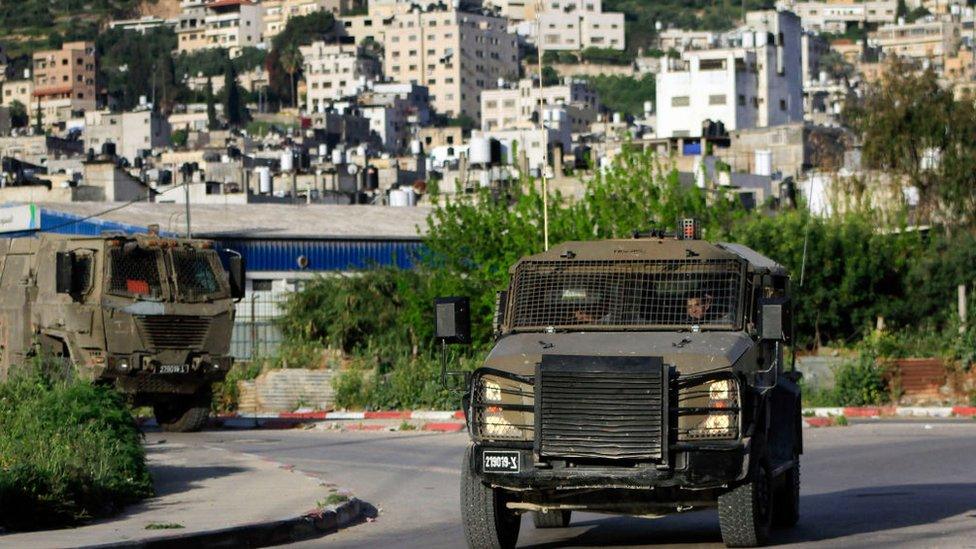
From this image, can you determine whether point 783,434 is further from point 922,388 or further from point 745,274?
point 922,388

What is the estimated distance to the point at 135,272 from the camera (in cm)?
2925

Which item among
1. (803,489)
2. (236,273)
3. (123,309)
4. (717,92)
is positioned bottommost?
(803,489)

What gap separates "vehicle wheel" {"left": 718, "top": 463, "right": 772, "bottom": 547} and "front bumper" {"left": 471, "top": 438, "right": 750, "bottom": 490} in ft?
1.01

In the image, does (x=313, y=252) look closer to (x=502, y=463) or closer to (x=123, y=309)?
(x=123, y=309)

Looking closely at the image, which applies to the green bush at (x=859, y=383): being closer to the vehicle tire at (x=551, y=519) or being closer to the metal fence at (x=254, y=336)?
the metal fence at (x=254, y=336)

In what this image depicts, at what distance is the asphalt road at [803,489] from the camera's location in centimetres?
1547

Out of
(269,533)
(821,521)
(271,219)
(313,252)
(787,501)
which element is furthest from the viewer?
(271,219)

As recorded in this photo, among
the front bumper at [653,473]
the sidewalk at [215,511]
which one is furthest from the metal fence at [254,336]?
the front bumper at [653,473]

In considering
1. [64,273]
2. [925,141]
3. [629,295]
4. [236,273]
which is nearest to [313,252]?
[925,141]

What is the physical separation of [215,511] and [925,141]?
48888 millimetres

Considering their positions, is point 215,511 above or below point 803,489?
above

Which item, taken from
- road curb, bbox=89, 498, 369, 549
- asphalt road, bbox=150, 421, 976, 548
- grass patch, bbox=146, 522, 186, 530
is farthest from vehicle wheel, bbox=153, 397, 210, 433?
grass patch, bbox=146, 522, 186, 530

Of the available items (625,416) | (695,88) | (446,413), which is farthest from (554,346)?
(695,88)

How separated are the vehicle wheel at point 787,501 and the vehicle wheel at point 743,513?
180 cm
